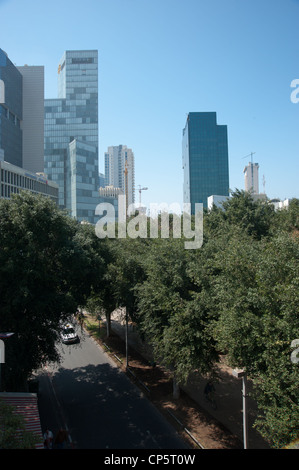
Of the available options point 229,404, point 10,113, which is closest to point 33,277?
point 229,404

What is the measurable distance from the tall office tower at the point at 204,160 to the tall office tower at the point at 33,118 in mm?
62165

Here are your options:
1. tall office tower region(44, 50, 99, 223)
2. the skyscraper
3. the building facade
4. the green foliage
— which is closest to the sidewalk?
the green foliage

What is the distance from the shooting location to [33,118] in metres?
128

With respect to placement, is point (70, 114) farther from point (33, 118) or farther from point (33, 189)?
point (33, 189)

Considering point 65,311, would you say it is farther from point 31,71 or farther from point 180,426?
point 31,71

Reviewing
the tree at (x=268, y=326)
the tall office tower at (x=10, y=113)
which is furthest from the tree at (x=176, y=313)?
the tall office tower at (x=10, y=113)

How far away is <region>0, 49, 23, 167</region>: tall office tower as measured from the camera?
109125 mm

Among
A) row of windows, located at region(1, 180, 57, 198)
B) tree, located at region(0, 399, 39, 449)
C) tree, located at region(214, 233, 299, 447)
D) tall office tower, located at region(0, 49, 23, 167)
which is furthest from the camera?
tall office tower, located at region(0, 49, 23, 167)

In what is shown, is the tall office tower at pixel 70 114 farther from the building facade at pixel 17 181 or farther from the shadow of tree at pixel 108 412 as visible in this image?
the shadow of tree at pixel 108 412

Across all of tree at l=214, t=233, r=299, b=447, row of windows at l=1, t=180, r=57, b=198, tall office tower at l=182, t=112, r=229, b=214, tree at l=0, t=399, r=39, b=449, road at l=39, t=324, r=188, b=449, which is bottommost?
road at l=39, t=324, r=188, b=449

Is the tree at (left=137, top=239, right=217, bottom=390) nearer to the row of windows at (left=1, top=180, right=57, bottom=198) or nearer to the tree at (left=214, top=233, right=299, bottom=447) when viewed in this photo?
the tree at (left=214, top=233, right=299, bottom=447)

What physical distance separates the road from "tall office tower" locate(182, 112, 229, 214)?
11271 cm

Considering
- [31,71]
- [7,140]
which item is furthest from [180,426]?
[31,71]

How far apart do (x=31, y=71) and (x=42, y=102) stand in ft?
49.8
